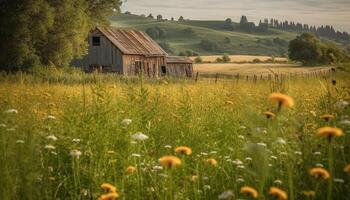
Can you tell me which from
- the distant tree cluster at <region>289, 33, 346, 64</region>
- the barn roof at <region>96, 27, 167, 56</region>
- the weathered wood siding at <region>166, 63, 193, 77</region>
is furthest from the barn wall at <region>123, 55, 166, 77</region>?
the distant tree cluster at <region>289, 33, 346, 64</region>

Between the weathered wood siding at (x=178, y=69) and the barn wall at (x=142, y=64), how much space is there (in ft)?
7.65

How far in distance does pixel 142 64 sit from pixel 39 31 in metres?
16.7

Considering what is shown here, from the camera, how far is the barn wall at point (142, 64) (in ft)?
145

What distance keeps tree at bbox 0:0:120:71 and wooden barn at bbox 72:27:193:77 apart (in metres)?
8.75

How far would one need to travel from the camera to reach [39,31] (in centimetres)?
3077

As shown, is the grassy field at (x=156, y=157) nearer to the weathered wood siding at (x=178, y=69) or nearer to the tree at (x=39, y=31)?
the tree at (x=39, y=31)

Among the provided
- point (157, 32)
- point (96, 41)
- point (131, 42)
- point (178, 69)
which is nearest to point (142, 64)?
point (131, 42)

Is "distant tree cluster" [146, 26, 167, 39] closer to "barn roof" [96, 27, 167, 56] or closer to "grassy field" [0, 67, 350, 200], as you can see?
"barn roof" [96, 27, 167, 56]

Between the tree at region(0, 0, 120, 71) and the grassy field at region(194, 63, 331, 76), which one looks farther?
the grassy field at region(194, 63, 331, 76)

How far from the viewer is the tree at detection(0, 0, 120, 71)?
98.6 feet

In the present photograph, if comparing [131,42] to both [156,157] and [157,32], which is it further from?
[157,32]

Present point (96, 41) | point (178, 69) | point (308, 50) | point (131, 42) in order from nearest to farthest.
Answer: point (96, 41)
point (131, 42)
point (178, 69)
point (308, 50)

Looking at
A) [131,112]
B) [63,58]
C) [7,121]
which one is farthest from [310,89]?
[63,58]

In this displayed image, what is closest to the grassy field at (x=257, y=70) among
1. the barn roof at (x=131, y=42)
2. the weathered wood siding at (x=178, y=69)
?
the weathered wood siding at (x=178, y=69)
